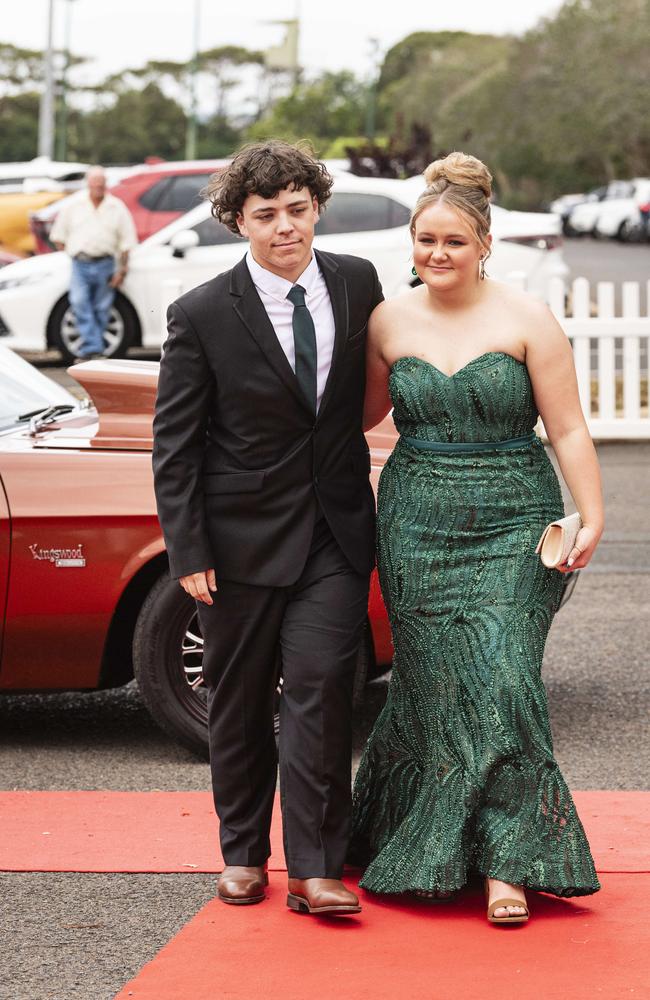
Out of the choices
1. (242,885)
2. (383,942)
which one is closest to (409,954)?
(383,942)

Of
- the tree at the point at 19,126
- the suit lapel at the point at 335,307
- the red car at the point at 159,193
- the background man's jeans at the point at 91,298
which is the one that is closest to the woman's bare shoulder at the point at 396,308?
the suit lapel at the point at 335,307

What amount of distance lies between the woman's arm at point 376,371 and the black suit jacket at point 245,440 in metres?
0.06

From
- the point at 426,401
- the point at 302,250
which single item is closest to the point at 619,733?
the point at 426,401

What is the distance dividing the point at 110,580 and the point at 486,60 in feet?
345

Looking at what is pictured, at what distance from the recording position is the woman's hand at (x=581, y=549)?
166 inches

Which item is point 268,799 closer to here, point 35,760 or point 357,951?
point 357,951

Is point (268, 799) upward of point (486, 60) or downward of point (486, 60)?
downward

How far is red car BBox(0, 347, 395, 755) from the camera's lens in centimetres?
567

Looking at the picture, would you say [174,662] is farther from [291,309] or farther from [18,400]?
[291,309]

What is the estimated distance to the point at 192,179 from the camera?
1827 cm

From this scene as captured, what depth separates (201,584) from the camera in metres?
4.27

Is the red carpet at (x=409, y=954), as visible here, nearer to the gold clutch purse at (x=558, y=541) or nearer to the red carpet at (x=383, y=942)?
the red carpet at (x=383, y=942)

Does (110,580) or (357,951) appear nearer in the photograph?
(357,951)

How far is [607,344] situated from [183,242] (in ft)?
14.4
